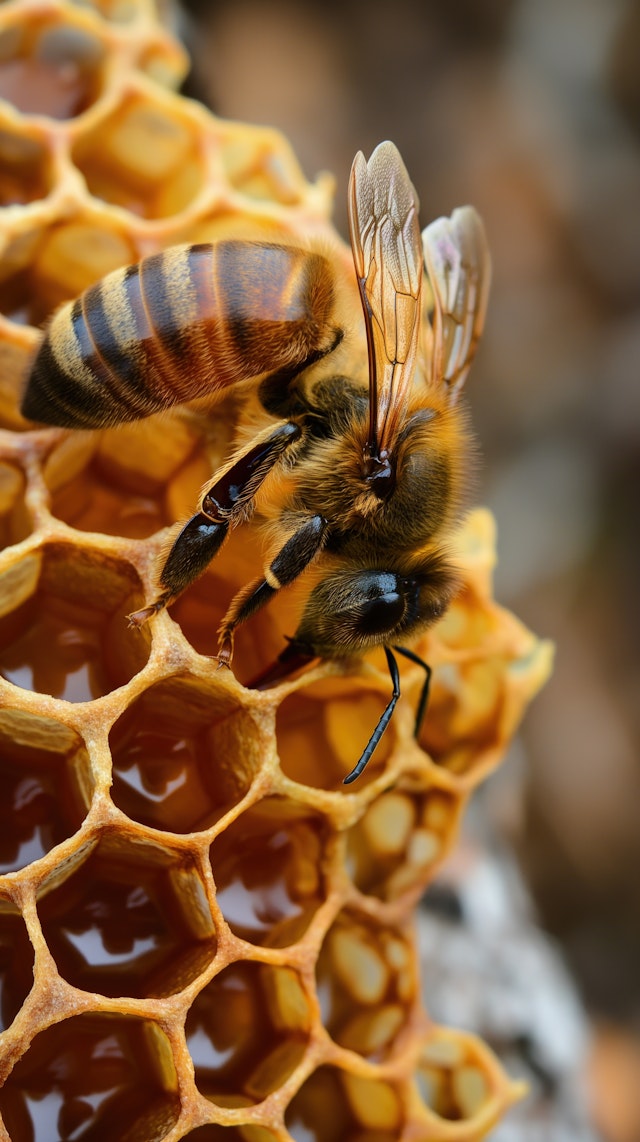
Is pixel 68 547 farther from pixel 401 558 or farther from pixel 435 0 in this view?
pixel 435 0

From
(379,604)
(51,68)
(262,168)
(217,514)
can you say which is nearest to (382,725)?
(379,604)

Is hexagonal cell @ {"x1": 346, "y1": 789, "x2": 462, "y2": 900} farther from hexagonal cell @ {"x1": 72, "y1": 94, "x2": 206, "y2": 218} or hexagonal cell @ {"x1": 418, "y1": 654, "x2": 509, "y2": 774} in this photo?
hexagonal cell @ {"x1": 72, "y1": 94, "x2": 206, "y2": 218}

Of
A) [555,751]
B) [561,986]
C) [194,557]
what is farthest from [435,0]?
[561,986]

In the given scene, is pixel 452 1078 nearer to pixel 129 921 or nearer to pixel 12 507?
pixel 129 921

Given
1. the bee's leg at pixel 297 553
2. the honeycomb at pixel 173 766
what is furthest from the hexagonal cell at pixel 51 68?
the bee's leg at pixel 297 553

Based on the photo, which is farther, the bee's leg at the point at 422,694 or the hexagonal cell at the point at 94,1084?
the bee's leg at the point at 422,694

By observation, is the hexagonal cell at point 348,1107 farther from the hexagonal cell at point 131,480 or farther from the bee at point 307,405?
the hexagonal cell at point 131,480

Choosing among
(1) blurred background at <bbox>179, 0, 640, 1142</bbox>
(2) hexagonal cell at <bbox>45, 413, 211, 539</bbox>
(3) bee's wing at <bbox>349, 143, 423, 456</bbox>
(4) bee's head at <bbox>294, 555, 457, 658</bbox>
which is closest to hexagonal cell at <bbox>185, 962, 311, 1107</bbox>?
(4) bee's head at <bbox>294, 555, 457, 658</bbox>
